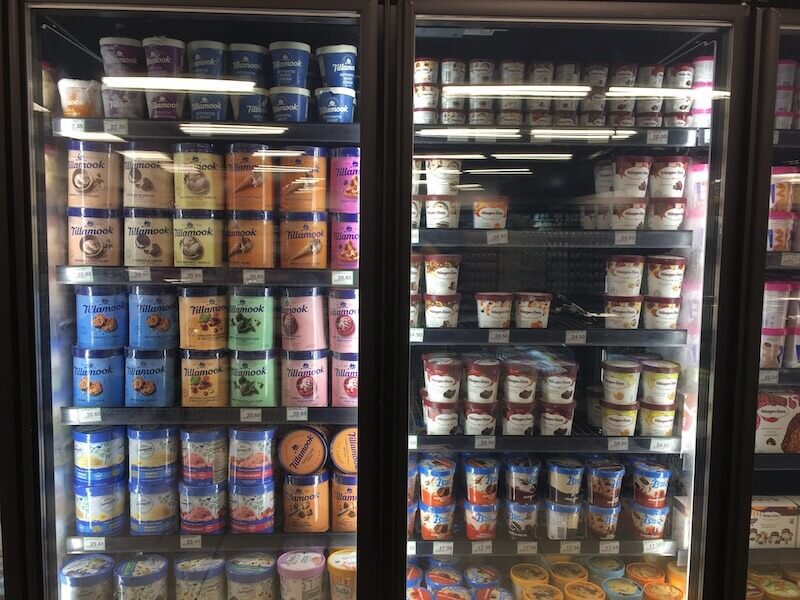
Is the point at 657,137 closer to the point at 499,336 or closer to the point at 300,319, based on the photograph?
the point at 499,336

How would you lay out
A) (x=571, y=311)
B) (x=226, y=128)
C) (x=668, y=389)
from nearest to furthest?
(x=226, y=128)
(x=668, y=389)
(x=571, y=311)

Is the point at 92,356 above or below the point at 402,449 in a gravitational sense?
above


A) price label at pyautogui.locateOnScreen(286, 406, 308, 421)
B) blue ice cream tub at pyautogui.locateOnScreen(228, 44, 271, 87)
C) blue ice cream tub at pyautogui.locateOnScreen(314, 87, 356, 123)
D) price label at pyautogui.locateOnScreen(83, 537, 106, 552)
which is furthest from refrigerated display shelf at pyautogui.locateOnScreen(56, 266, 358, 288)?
price label at pyautogui.locateOnScreen(83, 537, 106, 552)

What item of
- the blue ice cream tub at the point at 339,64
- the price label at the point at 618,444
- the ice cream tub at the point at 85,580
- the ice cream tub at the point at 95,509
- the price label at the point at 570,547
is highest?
the blue ice cream tub at the point at 339,64

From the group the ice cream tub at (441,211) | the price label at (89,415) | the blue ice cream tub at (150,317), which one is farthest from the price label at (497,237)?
the price label at (89,415)

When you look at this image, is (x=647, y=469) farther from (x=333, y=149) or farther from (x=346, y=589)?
(x=333, y=149)

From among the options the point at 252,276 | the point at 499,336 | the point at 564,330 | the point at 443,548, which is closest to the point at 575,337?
the point at 564,330

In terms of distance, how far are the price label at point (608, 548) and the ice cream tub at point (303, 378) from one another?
0.83 m

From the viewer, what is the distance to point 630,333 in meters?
1.53

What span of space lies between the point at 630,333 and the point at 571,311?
0.26m

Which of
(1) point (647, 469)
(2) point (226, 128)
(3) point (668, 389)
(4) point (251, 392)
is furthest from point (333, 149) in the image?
(1) point (647, 469)

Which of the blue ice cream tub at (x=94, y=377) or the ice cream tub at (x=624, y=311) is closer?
the blue ice cream tub at (x=94, y=377)

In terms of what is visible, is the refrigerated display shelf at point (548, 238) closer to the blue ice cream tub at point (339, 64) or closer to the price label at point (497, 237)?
the price label at point (497, 237)

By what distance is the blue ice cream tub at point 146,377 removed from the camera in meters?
1.52
